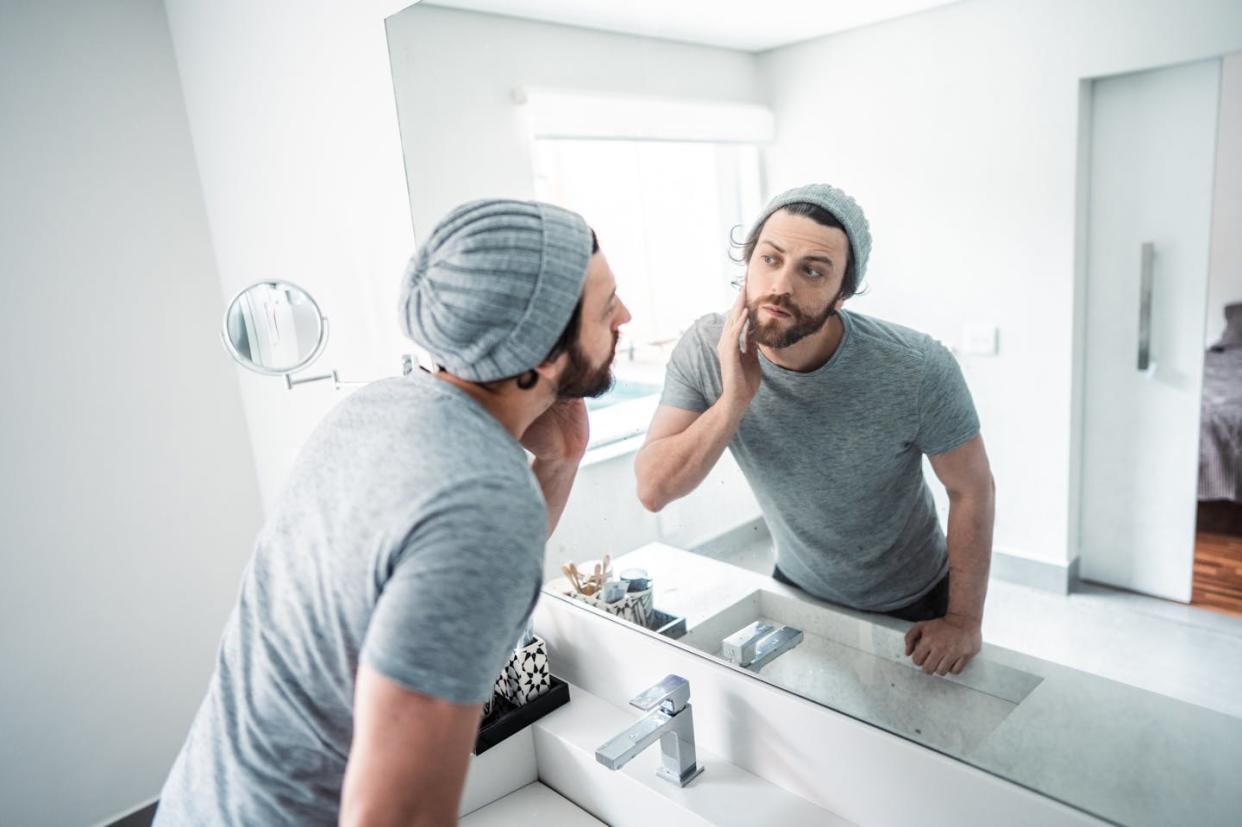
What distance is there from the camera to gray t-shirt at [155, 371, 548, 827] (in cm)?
59

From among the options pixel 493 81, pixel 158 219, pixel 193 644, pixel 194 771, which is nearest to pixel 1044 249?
pixel 493 81

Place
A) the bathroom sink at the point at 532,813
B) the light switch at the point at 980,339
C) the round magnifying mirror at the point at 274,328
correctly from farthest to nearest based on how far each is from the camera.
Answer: the round magnifying mirror at the point at 274,328, the bathroom sink at the point at 532,813, the light switch at the point at 980,339

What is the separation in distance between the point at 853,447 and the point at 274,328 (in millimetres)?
1197

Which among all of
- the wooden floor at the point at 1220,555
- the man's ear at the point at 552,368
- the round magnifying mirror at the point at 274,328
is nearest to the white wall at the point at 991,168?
the wooden floor at the point at 1220,555

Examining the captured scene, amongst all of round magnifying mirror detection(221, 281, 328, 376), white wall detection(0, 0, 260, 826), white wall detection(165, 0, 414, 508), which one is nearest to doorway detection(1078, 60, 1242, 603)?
white wall detection(165, 0, 414, 508)

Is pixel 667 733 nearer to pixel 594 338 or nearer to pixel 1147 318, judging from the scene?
pixel 594 338

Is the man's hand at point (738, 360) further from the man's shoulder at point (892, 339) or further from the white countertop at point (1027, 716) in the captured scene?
the white countertop at point (1027, 716)

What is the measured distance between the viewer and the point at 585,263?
2.39 feet

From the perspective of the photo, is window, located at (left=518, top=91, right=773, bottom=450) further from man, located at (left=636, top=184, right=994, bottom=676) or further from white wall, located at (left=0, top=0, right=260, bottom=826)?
white wall, located at (left=0, top=0, right=260, bottom=826)

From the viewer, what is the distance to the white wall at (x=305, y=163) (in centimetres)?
140

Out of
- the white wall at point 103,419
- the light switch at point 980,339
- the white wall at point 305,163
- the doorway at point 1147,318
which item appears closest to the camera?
the doorway at point 1147,318

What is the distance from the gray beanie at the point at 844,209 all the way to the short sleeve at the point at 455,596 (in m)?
0.48

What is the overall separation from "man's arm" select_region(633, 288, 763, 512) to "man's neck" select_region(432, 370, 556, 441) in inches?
11.7

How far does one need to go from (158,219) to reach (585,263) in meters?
1.81
